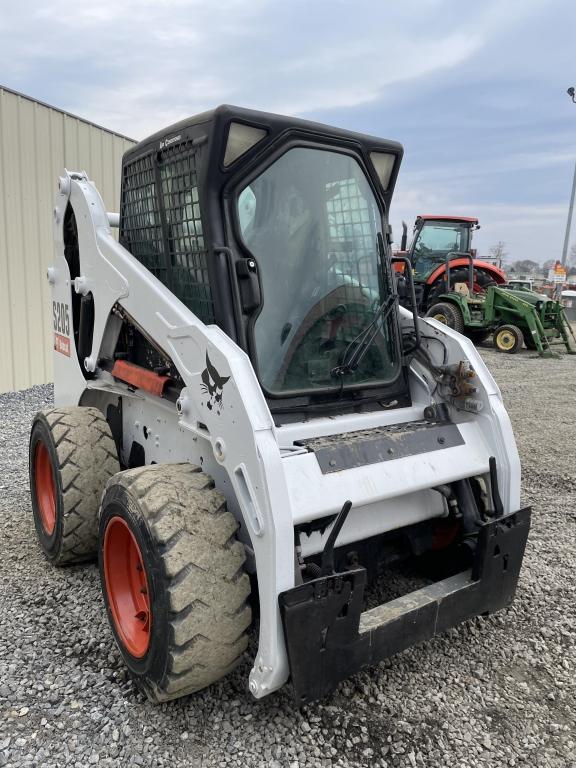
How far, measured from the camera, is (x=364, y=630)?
87.7 inches

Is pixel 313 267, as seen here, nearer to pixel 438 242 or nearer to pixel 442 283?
pixel 442 283

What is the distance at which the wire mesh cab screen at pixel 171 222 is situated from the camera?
2.66m

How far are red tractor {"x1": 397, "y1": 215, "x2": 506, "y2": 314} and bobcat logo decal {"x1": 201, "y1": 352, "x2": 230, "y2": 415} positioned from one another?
487 inches

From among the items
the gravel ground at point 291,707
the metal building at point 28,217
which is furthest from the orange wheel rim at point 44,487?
the metal building at point 28,217

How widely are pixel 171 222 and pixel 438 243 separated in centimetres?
1265

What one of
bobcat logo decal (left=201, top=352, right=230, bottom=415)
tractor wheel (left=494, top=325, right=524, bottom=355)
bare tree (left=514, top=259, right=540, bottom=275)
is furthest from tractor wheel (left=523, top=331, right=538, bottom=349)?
bare tree (left=514, top=259, right=540, bottom=275)

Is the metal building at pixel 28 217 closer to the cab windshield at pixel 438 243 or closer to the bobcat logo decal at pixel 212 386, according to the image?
the bobcat logo decal at pixel 212 386

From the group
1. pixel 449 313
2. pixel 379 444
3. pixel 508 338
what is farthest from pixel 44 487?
pixel 508 338

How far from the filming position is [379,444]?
2.52 meters

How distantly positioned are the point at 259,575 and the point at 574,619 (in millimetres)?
1871

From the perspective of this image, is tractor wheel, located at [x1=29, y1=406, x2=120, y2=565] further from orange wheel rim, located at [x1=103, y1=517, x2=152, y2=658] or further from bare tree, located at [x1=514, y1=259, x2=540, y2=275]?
bare tree, located at [x1=514, y1=259, x2=540, y2=275]

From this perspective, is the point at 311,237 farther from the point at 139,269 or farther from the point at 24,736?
the point at 24,736

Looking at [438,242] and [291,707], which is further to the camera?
[438,242]

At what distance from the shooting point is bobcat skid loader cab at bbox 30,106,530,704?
214 cm
